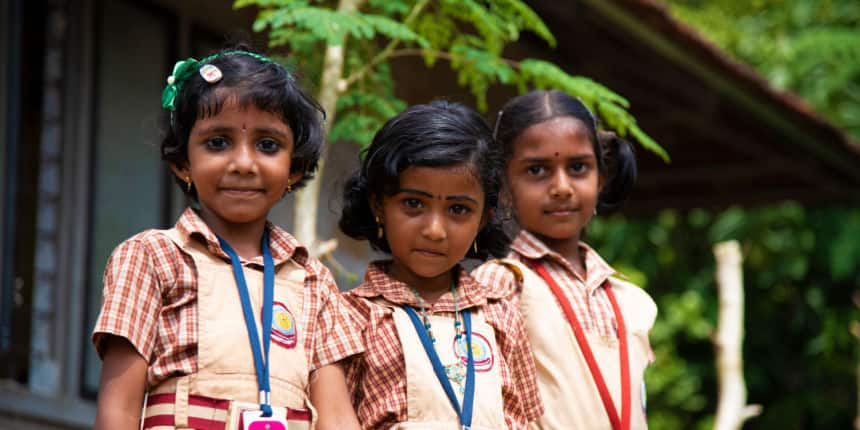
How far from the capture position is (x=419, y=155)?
2582 mm

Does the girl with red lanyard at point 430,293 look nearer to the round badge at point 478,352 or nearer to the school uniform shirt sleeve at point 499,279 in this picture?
the round badge at point 478,352

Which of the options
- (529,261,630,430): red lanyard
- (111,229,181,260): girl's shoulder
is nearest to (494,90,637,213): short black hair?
(529,261,630,430): red lanyard

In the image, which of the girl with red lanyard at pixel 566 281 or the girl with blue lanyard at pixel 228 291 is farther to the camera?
the girl with red lanyard at pixel 566 281

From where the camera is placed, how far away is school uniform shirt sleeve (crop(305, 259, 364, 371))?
8.05ft

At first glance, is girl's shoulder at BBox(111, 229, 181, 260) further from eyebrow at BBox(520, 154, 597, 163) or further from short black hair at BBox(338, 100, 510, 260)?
eyebrow at BBox(520, 154, 597, 163)

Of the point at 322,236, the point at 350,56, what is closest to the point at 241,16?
the point at 322,236

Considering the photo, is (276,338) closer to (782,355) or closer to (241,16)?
(241,16)

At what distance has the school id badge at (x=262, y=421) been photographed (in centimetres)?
223

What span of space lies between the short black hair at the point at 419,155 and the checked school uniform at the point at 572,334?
234mm

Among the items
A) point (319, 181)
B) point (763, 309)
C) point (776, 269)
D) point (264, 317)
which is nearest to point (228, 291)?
point (264, 317)

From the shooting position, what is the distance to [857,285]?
394 inches

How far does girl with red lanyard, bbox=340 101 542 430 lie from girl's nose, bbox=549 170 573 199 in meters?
0.33

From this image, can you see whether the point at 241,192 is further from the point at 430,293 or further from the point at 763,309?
the point at 763,309

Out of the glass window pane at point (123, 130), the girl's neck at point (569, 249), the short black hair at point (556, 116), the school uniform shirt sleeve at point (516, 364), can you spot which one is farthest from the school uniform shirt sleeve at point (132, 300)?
the glass window pane at point (123, 130)
